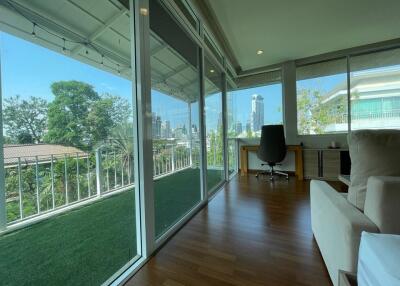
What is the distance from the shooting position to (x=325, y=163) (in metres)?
4.25

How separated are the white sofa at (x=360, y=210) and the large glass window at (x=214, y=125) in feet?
6.83

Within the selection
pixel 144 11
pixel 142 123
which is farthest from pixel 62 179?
pixel 144 11

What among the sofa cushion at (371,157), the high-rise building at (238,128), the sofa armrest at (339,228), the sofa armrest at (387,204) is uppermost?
the high-rise building at (238,128)

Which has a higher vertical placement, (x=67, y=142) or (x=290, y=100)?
(x=290, y=100)

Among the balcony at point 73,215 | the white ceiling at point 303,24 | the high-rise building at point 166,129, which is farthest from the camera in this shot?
the white ceiling at point 303,24

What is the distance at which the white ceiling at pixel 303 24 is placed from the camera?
8.96 ft

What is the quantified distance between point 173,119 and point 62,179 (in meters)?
1.24

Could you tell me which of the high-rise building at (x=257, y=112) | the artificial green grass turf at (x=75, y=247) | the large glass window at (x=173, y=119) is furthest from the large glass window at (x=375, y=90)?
the artificial green grass turf at (x=75, y=247)

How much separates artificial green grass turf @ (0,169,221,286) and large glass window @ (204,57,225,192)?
137 cm

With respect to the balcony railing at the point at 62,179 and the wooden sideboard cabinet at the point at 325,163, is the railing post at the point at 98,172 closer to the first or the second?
the balcony railing at the point at 62,179

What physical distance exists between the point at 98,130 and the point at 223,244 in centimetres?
147

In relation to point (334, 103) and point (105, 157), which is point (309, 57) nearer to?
point (334, 103)

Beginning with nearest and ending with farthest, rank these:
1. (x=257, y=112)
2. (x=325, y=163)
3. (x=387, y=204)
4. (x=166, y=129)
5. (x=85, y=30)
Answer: (x=387, y=204) < (x=85, y=30) < (x=166, y=129) < (x=325, y=163) < (x=257, y=112)

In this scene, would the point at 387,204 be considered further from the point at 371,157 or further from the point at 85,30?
the point at 85,30
